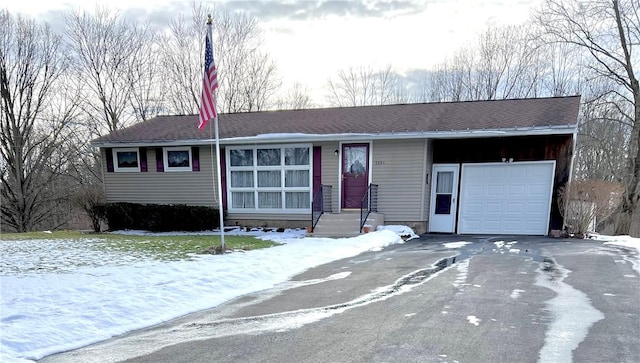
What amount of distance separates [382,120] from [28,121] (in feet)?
62.4

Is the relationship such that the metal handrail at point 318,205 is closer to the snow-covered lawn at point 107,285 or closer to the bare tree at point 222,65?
the snow-covered lawn at point 107,285

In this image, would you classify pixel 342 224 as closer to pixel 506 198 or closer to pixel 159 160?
pixel 506 198

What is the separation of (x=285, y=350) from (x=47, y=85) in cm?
2246

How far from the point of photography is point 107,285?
4605 mm

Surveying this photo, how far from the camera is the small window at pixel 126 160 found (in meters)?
12.4

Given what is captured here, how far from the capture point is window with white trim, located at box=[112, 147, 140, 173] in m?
12.4

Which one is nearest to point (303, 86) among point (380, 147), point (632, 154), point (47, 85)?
point (47, 85)

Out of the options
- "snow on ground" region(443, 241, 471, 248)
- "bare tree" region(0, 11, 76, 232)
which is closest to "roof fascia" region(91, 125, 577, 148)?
"snow on ground" region(443, 241, 471, 248)

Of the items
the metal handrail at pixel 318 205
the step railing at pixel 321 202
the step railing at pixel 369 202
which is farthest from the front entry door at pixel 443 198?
the metal handrail at pixel 318 205

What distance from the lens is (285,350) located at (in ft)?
9.37

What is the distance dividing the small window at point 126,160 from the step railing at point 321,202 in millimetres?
6718

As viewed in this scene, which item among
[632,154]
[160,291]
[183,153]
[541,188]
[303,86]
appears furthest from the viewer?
[303,86]

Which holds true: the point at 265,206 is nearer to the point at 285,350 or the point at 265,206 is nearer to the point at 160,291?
the point at 160,291

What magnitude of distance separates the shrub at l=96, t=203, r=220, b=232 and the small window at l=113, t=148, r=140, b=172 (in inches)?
53.8
